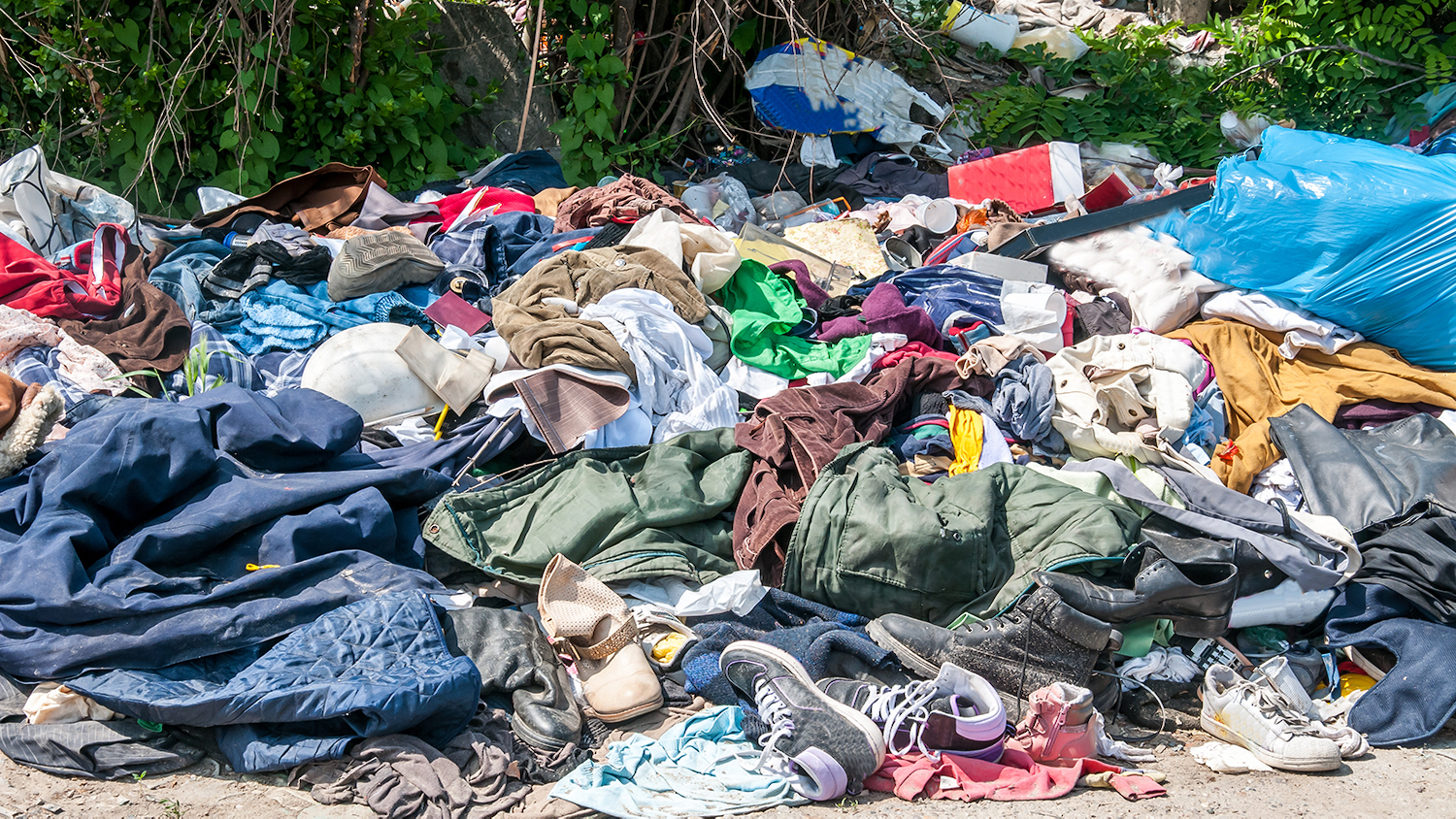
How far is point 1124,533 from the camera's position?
2863mm

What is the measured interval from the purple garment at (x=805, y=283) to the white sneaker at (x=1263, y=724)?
2.28 metres

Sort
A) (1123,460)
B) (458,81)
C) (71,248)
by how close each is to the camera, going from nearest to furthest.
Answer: (1123,460)
(71,248)
(458,81)

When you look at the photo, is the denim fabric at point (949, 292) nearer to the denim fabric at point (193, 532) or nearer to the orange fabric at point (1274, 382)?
the orange fabric at point (1274, 382)

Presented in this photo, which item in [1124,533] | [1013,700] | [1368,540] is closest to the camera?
[1013,700]

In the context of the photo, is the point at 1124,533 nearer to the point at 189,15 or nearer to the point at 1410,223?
the point at 1410,223

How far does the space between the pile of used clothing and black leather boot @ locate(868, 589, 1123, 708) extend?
1cm

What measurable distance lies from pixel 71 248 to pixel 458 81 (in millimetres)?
2569

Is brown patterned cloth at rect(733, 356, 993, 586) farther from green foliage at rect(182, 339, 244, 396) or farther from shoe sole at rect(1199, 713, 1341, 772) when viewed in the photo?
green foliage at rect(182, 339, 244, 396)

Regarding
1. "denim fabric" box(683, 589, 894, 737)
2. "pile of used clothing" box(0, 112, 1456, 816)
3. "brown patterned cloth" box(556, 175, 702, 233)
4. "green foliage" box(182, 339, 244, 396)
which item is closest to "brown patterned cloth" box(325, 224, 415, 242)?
"pile of used clothing" box(0, 112, 1456, 816)

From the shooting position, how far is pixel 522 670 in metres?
2.57

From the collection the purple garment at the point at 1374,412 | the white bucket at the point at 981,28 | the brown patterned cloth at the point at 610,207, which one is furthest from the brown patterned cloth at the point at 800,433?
the white bucket at the point at 981,28

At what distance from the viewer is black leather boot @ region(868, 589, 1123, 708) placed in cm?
257

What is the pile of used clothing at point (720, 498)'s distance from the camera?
236 cm

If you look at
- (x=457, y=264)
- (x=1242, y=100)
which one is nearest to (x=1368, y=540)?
(x=457, y=264)
